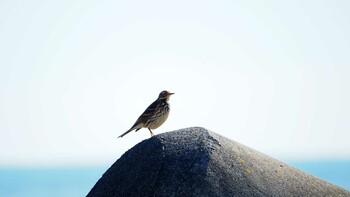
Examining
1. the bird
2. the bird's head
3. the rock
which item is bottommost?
the rock

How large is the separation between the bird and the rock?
5903 millimetres

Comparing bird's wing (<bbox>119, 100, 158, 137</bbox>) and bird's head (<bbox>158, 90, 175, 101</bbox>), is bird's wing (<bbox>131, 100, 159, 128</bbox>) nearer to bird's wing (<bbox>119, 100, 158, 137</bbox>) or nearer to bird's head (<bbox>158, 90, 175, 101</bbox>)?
bird's wing (<bbox>119, 100, 158, 137</bbox>)

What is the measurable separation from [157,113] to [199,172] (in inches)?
287

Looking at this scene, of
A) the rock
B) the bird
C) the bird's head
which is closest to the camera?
the rock

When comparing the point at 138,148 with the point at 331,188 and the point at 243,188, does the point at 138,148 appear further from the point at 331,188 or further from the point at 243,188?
the point at 331,188

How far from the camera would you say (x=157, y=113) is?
54.9 ft

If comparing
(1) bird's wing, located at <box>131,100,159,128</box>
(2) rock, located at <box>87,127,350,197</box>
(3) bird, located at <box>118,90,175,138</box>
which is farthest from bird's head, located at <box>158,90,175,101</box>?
(2) rock, located at <box>87,127,350,197</box>

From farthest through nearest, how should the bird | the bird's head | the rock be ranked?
1. the bird's head
2. the bird
3. the rock

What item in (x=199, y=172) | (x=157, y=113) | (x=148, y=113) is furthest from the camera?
(x=148, y=113)

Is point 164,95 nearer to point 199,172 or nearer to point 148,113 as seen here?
point 148,113

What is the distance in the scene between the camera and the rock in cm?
951

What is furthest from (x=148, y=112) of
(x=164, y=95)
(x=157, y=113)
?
(x=164, y=95)

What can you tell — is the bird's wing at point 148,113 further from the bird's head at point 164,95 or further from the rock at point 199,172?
the rock at point 199,172

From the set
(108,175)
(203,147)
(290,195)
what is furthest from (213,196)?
(108,175)
